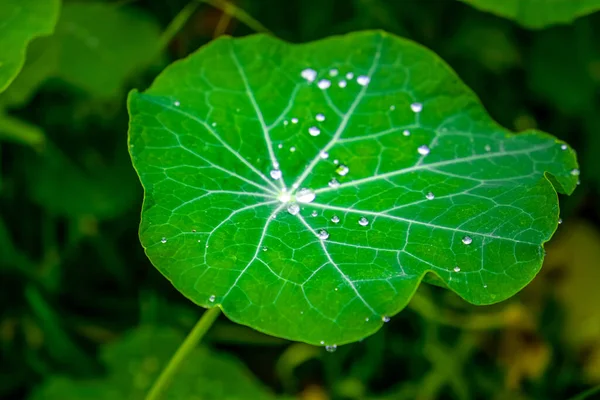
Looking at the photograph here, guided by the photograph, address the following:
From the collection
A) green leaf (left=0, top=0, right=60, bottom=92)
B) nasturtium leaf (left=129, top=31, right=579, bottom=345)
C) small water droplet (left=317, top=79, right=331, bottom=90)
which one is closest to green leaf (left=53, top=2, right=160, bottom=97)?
green leaf (left=0, top=0, right=60, bottom=92)

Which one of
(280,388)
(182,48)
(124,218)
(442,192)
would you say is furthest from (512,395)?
(182,48)

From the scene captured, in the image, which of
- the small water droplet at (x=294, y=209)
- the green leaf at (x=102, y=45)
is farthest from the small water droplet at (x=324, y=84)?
the green leaf at (x=102, y=45)

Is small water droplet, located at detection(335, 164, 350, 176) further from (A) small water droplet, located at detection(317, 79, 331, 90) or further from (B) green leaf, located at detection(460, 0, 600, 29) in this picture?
(B) green leaf, located at detection(460, 0, 600, 29)

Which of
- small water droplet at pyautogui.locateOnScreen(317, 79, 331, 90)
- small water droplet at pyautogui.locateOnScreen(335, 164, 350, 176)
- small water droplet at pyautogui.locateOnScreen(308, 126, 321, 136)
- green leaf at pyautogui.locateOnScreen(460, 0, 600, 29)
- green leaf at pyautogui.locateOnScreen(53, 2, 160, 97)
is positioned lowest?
green leaf at pyautogui.locateOnScreen(53, 2, 160, 97)

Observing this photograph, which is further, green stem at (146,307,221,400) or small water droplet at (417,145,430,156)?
small water droplet at (417,145,430,156)

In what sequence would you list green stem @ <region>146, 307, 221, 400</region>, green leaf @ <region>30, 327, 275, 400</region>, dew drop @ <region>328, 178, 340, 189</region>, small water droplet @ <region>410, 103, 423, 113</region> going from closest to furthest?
green stem @ <region>146, 307, 221, 400</region> < dew drop @ <region>328, 178, 340, 189</region> < small water droplet @ <region>410, 103, 423, 113</region> < green leaf @ <region>30, 327, 275, 400</region>

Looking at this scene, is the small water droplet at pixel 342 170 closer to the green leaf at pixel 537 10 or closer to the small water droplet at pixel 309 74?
the small water droplet at pixel 309 74

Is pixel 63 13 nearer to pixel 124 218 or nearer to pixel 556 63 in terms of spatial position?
pixel 124 218
